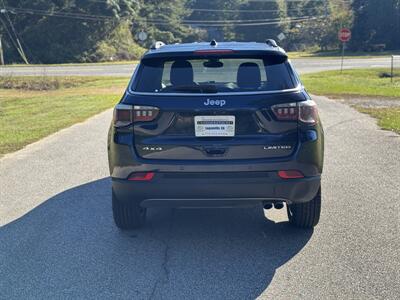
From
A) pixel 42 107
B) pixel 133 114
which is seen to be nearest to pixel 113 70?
pixel 42 107

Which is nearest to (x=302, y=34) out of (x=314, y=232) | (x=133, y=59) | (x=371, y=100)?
(x=133, y=59)

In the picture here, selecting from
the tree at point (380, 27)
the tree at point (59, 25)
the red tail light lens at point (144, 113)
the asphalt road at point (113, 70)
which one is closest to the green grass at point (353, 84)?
the asphalt road at point (113, 70)

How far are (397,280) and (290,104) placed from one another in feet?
5.20

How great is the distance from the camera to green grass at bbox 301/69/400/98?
2156cm

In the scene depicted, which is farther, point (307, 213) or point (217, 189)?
point (307, 213)

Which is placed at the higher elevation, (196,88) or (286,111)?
(196,88)

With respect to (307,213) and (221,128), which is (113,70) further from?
(221,128)

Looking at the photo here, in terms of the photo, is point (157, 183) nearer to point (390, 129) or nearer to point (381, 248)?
point (381, 248)

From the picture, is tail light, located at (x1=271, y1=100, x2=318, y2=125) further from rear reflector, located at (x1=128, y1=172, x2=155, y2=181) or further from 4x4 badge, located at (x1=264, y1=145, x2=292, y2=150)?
rear reflector, located at (x1=128, y1=172, x2=155, y2=181)

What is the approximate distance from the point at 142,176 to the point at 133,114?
1.71 feet

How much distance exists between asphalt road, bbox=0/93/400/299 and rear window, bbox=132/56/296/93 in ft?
4.60

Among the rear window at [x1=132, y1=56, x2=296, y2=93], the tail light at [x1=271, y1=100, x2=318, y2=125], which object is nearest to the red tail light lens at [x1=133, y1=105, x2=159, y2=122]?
the rear window at [x1=132, y1=56, x2=296, y2=93]

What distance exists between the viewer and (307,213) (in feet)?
16.8

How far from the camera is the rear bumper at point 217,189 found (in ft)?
14.5
